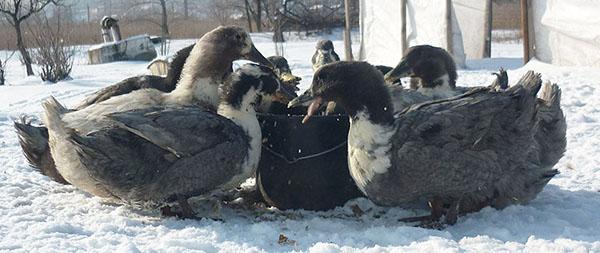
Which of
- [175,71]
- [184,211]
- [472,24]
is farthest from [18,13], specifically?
[184,211]

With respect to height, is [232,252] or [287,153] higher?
[287,153]

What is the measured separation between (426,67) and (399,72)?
0.67 ft

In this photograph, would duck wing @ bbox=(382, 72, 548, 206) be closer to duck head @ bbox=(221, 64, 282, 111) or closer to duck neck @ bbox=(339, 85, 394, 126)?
duck neck @ bbox=(339, 85, 394, 126)

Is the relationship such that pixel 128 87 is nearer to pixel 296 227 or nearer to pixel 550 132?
pixel 296 227

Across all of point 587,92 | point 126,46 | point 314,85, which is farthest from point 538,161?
point 126,46

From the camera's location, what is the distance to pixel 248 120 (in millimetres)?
4277

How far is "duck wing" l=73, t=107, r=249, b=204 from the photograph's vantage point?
400 cm

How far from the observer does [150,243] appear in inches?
140

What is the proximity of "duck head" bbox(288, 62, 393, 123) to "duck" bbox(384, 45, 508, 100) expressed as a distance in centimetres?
103

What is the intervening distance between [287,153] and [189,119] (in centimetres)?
64

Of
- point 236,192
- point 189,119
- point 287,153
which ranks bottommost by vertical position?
point 236,192

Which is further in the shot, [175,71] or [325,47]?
[325,47]

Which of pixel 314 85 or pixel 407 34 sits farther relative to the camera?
pixel 407 34

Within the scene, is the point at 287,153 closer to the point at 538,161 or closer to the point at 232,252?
the point at 232,252
